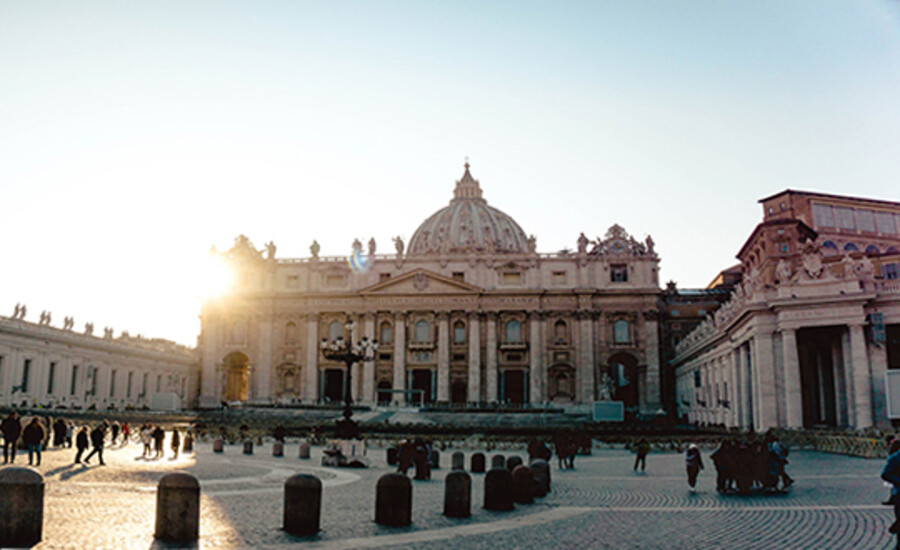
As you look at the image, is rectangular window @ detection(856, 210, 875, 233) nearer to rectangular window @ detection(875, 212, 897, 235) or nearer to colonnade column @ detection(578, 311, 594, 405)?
rectangular window @ detection(875, 212, 897, 235)

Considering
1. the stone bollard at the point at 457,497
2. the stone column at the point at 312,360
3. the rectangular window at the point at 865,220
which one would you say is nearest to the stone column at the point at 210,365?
the stone column at the point at 312,360

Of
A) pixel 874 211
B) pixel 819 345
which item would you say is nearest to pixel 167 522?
pixel 819 345

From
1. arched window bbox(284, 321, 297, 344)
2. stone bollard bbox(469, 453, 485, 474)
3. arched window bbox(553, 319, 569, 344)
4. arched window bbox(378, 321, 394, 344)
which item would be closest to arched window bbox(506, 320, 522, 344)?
arched window bbox(553, 319, 569, 344)

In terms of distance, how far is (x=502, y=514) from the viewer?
14078mm

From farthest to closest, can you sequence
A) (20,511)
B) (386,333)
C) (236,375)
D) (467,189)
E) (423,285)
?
1. (467,189)
2. (236,375)
3. (386,333)
4. (423,285)
5. (20,511)

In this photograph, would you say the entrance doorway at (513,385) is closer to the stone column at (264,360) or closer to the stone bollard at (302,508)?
the stone column at (264,360)

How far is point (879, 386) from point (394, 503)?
88.4 feet

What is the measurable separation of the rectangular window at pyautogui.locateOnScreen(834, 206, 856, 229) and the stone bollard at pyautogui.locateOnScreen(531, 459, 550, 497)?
59.9 metres

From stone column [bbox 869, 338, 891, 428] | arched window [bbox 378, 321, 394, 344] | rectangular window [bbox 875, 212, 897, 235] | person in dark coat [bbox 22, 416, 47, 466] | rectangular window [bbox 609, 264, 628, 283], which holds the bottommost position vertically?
person in dark coat [bbox 22, 416, 47, 466]

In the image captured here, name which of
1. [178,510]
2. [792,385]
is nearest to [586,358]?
[792,385]

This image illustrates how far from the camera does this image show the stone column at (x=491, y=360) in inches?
2864

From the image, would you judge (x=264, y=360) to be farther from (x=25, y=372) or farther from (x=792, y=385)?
(x=792, y=385)

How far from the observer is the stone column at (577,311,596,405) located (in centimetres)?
7169

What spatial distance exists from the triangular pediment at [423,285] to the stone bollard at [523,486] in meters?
58.0
